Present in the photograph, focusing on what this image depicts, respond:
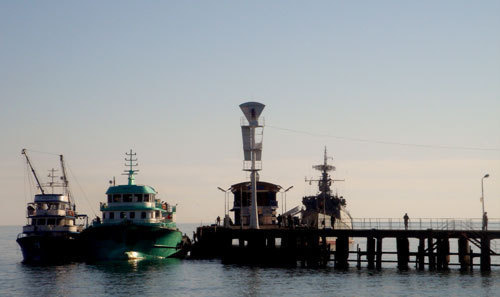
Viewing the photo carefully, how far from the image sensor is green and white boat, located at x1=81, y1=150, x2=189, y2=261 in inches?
3324

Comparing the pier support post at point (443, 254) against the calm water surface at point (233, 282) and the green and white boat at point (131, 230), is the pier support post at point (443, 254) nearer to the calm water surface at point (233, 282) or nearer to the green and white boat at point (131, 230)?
the calm water surface at point (233, 282)

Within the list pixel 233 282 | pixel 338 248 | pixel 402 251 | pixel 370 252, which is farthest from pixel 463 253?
pixel 233 282

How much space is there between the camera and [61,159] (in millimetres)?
127625

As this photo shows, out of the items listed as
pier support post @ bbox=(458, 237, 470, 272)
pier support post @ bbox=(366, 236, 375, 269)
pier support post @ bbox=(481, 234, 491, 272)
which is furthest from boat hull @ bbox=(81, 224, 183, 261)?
pier support post @ bbox=(481, 234, 491, 272)

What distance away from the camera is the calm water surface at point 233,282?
61.0m

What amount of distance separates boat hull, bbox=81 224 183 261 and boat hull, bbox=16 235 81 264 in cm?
364

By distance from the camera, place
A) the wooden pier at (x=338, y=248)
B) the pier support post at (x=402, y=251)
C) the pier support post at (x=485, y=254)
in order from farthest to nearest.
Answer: the pier support post at (x=402, y=251) < the wooden pier at (x=338, y=248) < the pier support post at (x=485, y=254)

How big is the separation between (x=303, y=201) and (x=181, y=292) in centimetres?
7581

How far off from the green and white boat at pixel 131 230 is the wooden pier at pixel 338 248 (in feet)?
16.1

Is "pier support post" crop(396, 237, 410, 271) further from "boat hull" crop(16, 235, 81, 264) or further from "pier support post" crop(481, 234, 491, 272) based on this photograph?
"boat hull" crop(16, 235, 81, 264)

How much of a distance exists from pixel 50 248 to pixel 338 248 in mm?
33142

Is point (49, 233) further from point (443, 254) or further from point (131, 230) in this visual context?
point (443, 254)

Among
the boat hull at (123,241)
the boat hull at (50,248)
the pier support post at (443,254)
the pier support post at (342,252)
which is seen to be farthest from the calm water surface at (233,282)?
the boat hull at (50,248)

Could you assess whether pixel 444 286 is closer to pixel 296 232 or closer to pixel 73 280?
pixel 296 232
